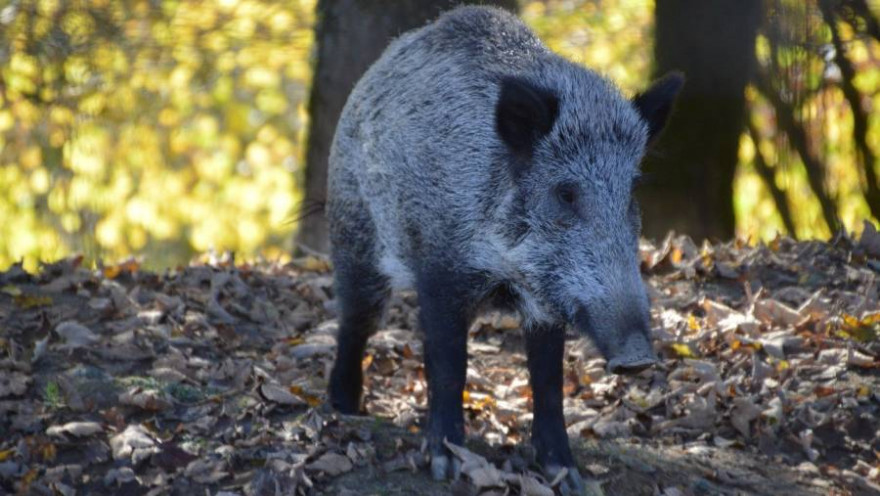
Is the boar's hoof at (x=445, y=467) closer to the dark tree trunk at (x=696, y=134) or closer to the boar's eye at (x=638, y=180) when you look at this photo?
the boar's eye at (x=638, y=180)

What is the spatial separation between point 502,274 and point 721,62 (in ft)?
13.8

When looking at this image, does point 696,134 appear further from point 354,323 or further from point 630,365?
point 630,365

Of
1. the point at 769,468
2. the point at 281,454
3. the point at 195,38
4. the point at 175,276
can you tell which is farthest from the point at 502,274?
the point at 195,38

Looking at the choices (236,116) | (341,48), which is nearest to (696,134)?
(341,48)

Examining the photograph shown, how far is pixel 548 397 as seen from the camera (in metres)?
4.67

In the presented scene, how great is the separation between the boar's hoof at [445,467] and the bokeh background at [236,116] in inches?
75.2

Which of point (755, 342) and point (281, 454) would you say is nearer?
point (281, 454)

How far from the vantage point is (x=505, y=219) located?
457 cm

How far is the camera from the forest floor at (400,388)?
4578 mm

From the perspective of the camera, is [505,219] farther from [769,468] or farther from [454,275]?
[769,468]

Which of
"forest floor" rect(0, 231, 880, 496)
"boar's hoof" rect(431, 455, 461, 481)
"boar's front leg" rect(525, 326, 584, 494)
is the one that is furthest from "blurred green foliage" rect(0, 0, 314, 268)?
"boar's hoof" rect(431, 455, 461, 481)

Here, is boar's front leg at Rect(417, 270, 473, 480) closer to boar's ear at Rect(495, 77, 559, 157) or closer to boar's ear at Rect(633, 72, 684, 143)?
boar's ear at Rect(495, 77, 559, 157)

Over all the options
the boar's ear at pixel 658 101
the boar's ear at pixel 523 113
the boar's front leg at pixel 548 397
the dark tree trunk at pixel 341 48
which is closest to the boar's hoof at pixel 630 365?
the boar's front leg at pixel 548 397

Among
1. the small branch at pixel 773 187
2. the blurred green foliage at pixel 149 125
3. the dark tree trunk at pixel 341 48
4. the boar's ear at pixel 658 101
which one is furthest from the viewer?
the blurred green foliage at pixel 149 125
